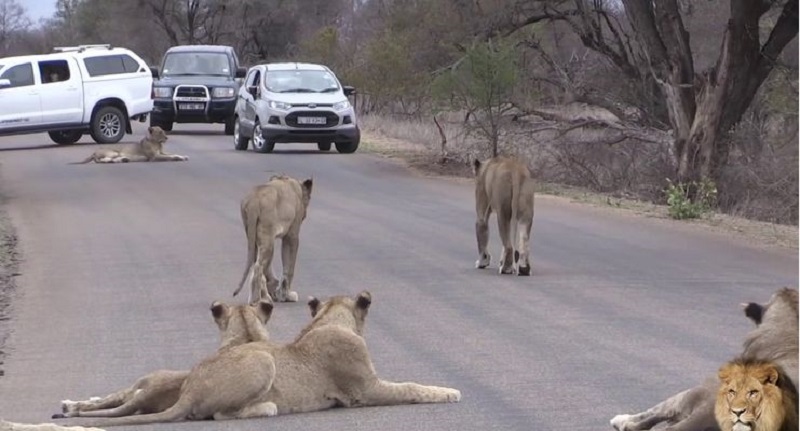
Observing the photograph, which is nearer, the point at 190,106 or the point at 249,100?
the point at 249,100

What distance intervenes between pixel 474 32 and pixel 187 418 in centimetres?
2465

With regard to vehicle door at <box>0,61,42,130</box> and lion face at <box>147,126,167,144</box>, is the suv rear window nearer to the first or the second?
vehicle door at <box>0,61,42,130</box>

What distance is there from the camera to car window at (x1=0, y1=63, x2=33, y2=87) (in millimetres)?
32094

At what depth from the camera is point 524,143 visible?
96.1 ft

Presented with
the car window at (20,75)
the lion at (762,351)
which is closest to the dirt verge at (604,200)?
the car window at (20,75)

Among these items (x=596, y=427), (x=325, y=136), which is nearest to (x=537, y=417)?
(x=596, y=427)

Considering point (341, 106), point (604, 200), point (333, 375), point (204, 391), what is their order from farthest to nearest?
point (341, 106) < point (604, 200) < point (333, 375) < point (204, 391)

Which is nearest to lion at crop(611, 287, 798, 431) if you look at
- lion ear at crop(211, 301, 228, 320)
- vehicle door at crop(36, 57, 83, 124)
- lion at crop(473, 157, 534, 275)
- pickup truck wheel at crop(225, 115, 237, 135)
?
lion ear at crop(211, 301, 228, 320)

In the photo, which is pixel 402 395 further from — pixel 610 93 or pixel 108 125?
pixel 108 125

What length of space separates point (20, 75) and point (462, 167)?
10367 mm

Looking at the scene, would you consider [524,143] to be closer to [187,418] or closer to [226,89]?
[226,89]

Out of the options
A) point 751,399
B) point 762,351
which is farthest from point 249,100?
point 751,399

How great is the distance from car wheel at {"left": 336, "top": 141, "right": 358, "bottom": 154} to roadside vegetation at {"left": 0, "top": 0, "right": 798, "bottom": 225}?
1722mm

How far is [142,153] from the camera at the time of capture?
93.4 ft
